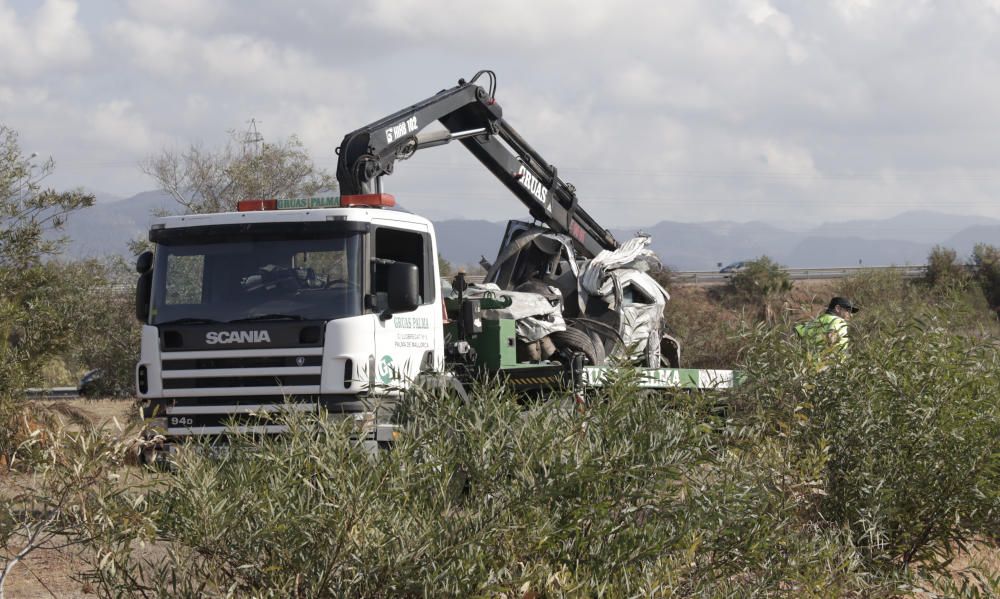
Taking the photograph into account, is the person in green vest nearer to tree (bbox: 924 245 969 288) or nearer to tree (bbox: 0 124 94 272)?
tree (bbox: 0 124 94 272)

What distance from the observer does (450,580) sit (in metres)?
4.50

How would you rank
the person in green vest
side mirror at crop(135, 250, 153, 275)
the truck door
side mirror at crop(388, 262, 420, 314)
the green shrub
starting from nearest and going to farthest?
the green shrub → the person in green vest → side mirror at crop(388, 262, 420, 314) → the truck door → side mirror at crop(135, 250, 153, 275)

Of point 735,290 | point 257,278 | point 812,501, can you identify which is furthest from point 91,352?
point 735,290

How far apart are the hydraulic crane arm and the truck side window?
1802mm

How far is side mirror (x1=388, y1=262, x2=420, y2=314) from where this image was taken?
8.84 meters

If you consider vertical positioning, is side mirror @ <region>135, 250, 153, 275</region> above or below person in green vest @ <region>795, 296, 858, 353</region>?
above

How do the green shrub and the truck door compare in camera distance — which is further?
the truck door

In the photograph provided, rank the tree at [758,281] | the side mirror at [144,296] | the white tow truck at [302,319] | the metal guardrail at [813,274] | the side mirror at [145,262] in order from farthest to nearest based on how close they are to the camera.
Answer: the metal guardrail at [813,274] → the tree at [758,281] → the side mirror at [145,262] → the side mirror at [144,296] → the white tow truck at [302,319]

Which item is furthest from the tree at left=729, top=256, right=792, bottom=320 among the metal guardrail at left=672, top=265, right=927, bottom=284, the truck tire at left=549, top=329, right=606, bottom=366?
the truck tire at left=549, top=329, right=606, bottom=366

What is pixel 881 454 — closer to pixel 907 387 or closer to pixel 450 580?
pixel 907 387

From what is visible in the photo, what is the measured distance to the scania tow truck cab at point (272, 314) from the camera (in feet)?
28.7

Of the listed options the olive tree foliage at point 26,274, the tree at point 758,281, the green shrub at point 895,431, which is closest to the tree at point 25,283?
the olive tree foliage at point 26,274

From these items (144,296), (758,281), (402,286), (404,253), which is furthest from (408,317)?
(758,281)

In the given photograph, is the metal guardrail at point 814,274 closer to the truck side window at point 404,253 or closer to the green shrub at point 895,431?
the truck side window at point 404,253
